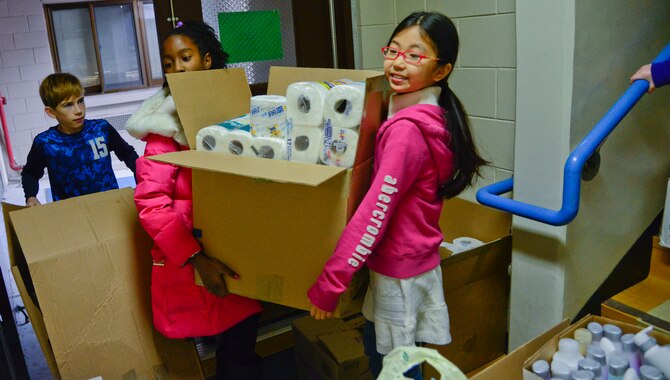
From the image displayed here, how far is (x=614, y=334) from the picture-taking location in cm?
140

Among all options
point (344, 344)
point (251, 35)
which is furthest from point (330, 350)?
point (251, 35)

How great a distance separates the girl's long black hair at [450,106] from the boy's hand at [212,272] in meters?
0.64

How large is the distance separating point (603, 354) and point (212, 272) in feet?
3.43

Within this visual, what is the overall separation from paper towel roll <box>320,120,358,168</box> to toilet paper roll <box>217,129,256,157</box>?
212 millimetres

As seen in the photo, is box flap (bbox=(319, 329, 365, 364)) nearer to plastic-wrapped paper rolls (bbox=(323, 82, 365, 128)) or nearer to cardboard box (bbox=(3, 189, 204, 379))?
cardboard box (bbox=(3, 189, 204, 379))

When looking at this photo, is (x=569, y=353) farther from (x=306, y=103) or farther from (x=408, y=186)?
(x=306, y=103)

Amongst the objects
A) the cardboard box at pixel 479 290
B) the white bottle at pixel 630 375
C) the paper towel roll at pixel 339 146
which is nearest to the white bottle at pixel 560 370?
the white bottle at pixel 630 375

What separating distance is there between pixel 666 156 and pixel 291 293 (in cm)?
146

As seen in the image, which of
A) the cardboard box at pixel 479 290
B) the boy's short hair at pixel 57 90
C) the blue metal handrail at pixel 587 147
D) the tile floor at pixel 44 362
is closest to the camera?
the blue metal handrail at pixel 587 147

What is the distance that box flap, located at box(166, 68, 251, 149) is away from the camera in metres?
1.47

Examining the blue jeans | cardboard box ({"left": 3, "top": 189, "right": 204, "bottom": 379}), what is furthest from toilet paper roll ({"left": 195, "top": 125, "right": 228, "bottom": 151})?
the blue jeans

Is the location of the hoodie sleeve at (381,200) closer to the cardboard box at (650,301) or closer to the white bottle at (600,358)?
the white bottle at (600,358)

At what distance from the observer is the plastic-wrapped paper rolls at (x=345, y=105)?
4.16 feet

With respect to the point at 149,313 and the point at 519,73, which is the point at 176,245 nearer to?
the point at 149,313
